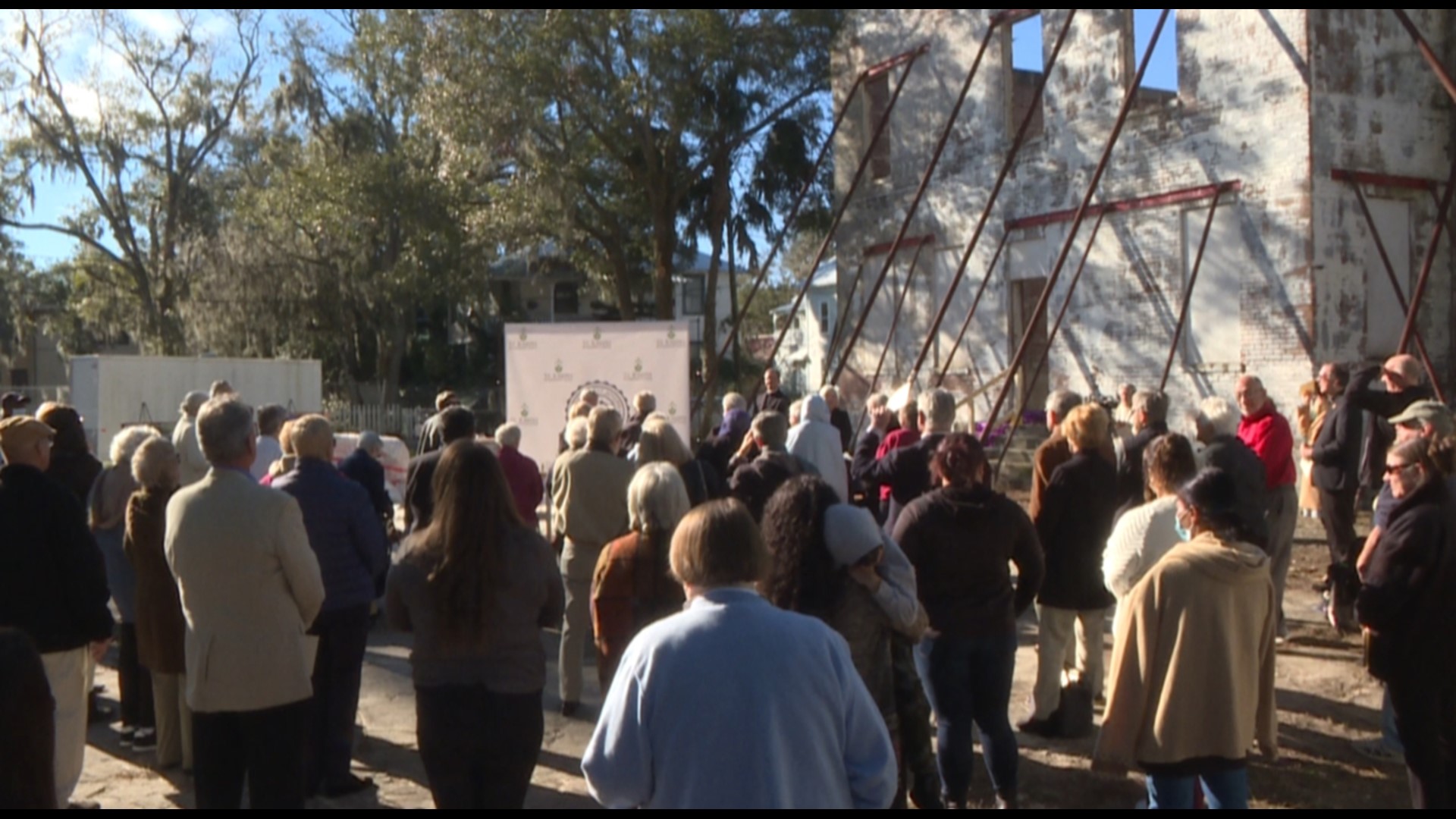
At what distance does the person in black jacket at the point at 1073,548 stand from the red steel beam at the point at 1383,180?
10630 mm

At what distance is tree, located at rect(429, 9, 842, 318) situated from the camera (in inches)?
910

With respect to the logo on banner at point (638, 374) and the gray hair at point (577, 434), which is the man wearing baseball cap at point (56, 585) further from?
the logo on banner at point (638, 374)

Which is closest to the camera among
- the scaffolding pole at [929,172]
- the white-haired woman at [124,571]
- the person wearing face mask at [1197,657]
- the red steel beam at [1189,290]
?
the person wearing face mask at [1197,657]

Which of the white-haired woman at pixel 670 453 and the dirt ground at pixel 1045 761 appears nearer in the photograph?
the dirt ground at pixel 1045 761

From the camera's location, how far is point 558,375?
12.4m

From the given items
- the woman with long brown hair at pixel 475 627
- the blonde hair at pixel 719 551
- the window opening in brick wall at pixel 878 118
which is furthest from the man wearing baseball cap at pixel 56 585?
the window opening in brick wall at pixel 878 118

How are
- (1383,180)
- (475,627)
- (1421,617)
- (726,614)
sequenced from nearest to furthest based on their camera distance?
(726,614) → (475,627) → (1421,617) → (1383,180)

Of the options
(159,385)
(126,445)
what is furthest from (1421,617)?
(159,385)

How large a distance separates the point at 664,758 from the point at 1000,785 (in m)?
2.97

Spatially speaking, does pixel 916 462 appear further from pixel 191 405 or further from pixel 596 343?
pixel 596 343

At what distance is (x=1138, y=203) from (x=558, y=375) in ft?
30.2

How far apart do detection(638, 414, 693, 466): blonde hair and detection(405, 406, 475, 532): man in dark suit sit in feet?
3.26

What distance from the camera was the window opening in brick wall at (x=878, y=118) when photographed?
22031mm

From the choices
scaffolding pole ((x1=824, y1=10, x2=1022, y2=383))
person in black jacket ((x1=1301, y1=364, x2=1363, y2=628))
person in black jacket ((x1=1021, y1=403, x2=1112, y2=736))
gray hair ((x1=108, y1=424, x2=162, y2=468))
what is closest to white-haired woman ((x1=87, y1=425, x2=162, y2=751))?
gray hair ((x1=108, y1=424, x2=162, y2=468))
